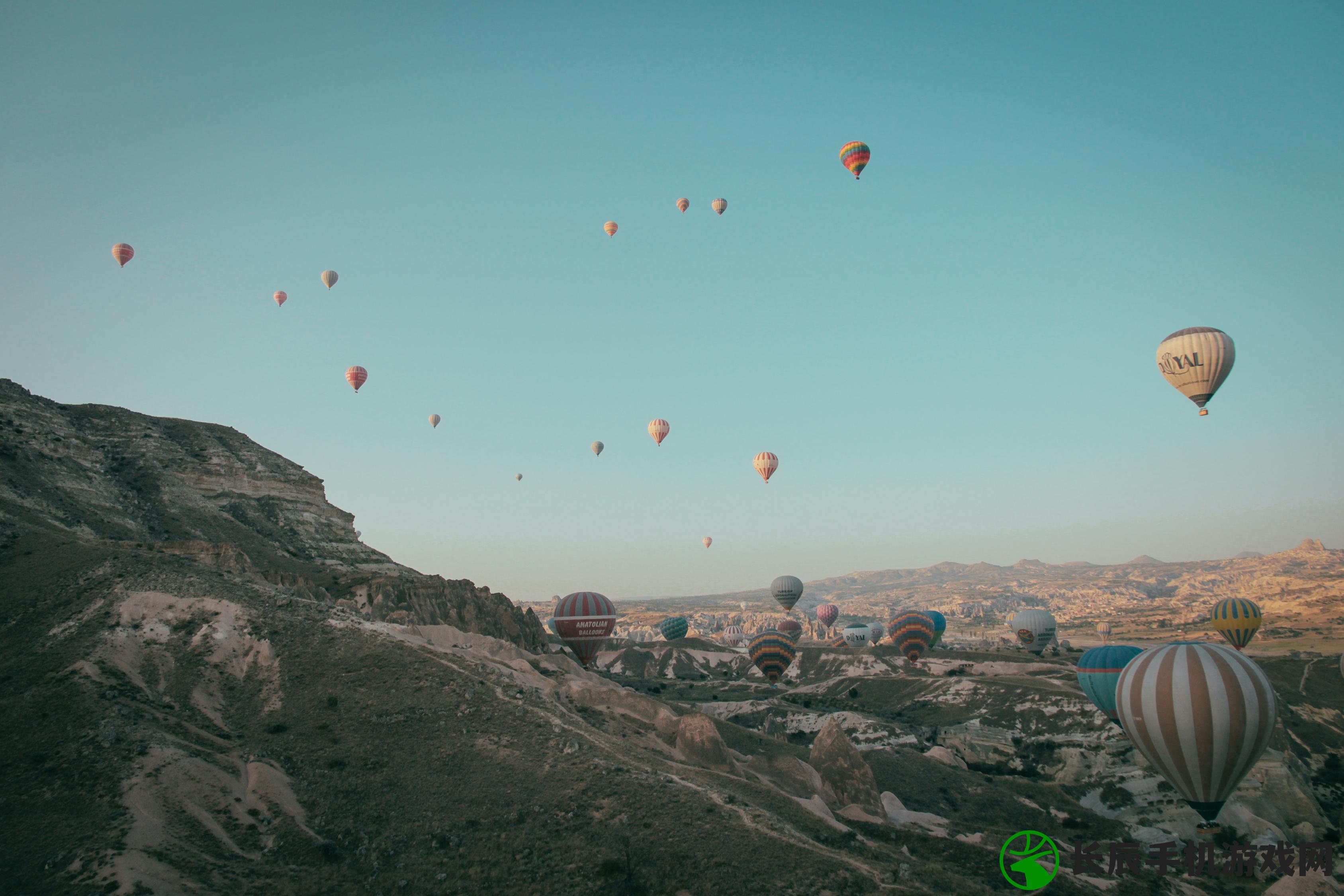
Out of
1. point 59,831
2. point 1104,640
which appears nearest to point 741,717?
point 59,831

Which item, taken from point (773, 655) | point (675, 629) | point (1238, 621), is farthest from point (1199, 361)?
point (675, 629)

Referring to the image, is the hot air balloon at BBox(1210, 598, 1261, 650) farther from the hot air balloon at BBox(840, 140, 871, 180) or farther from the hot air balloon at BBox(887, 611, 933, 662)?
the hot air balloon at BBox(840, 140, 871, 180)

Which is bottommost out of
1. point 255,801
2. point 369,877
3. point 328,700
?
point 369,877

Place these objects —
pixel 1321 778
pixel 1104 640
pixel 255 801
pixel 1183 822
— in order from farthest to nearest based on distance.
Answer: pixel 1104 640, pixel 1321 778, pixel 1183 822, pixel 255 801

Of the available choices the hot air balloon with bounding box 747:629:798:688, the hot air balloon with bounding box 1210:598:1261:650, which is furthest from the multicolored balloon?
the hot air balloon with bounding box 1210:598:1261:650

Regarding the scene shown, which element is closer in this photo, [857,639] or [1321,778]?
[1321,778]

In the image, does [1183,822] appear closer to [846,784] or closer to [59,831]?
[846,784]

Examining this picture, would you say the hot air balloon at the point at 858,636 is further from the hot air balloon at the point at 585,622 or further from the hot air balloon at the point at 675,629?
the hot air balloon at the point at 585,622
